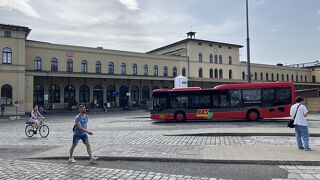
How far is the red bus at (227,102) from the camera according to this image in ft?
76.9

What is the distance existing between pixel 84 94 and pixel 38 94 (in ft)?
23.4

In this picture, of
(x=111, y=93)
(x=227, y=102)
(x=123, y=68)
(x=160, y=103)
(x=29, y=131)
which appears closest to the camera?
(x=29, y=131)

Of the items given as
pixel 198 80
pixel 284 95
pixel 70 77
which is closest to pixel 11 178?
pixel 284 95

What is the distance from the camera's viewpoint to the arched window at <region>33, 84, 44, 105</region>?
46.8 m

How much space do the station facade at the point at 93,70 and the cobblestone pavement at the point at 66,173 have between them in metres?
34.8

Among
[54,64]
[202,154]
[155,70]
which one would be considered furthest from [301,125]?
[155,70]

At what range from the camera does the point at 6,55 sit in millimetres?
42375

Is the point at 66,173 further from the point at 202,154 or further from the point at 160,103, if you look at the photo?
Result: the point at 160,103

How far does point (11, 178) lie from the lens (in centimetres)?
746

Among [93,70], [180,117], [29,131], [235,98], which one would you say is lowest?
[29,131]

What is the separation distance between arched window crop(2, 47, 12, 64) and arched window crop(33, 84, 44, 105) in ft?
18.7

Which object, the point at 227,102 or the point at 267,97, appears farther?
the point at 227,102

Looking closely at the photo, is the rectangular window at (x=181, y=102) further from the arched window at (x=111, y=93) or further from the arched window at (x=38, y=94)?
the arched window at (x=111, y=93)

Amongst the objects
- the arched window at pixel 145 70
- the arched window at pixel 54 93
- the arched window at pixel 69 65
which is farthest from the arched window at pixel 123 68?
the arched window at pixel 54 93
